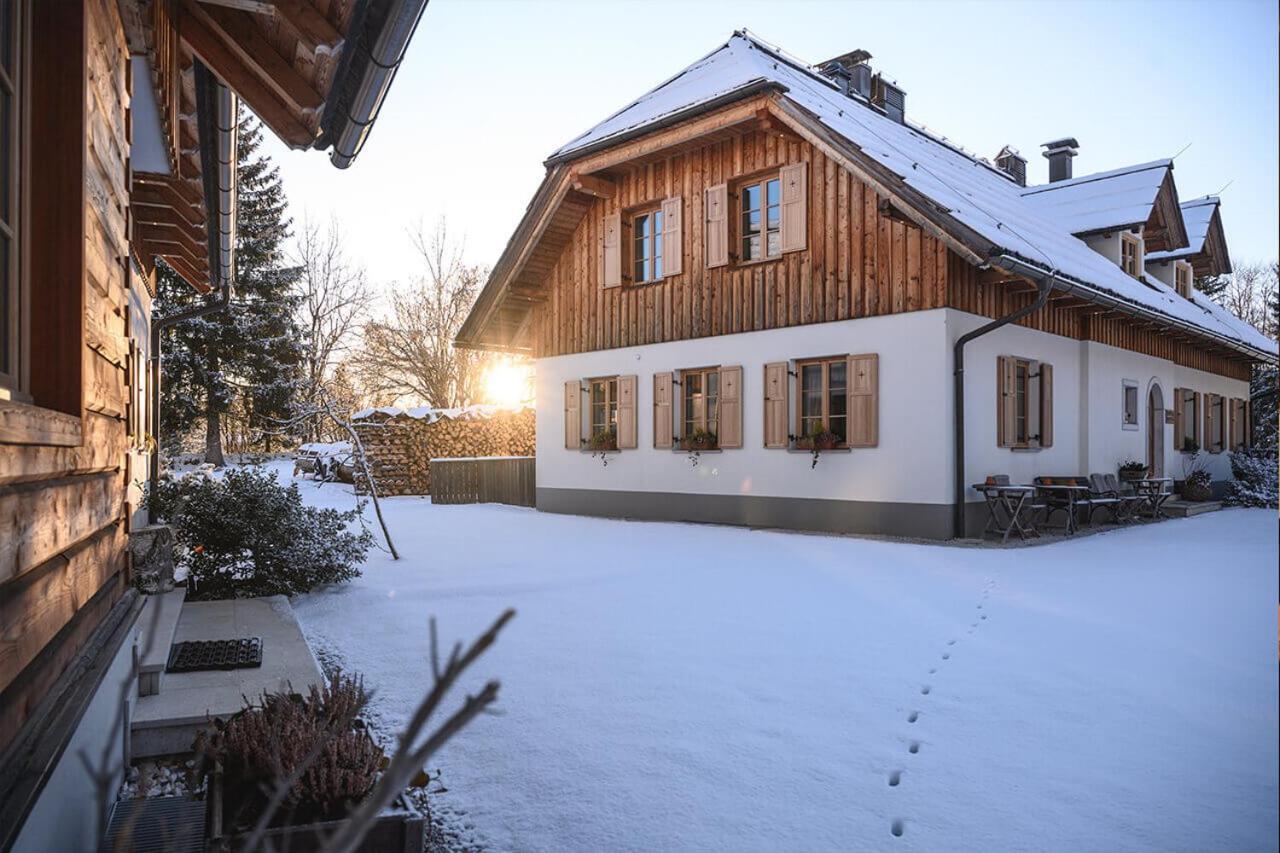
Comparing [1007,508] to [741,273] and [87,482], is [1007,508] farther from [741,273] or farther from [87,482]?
[87,482]

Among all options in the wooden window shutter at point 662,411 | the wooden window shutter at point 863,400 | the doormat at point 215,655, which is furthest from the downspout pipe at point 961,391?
the doormat at point 215,655

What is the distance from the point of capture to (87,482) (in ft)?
8.66

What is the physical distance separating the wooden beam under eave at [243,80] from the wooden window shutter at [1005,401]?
9.50 m

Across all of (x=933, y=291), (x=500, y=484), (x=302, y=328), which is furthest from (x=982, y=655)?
(x=302, y=328)

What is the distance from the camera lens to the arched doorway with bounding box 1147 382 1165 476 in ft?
51.5

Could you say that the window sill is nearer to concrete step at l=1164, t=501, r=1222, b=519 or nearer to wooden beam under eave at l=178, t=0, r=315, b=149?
wooden beam under eave at l=178, t=0, r=315, b=149

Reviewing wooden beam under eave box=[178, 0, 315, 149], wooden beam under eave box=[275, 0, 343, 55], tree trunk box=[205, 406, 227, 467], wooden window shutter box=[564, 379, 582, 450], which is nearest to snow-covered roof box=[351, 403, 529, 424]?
wooden window shutter box=[564, 379, 582, 450]

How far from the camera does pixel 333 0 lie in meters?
3.06

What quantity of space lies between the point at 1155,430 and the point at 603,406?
9.87 m

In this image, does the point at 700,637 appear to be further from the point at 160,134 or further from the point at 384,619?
the point at 160,134

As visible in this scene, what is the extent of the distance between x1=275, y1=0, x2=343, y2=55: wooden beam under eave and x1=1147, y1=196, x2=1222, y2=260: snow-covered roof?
19169 mm

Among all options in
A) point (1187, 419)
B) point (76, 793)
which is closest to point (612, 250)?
point (1187, 419)

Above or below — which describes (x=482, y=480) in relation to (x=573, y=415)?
below

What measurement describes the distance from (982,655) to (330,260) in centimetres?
2806
